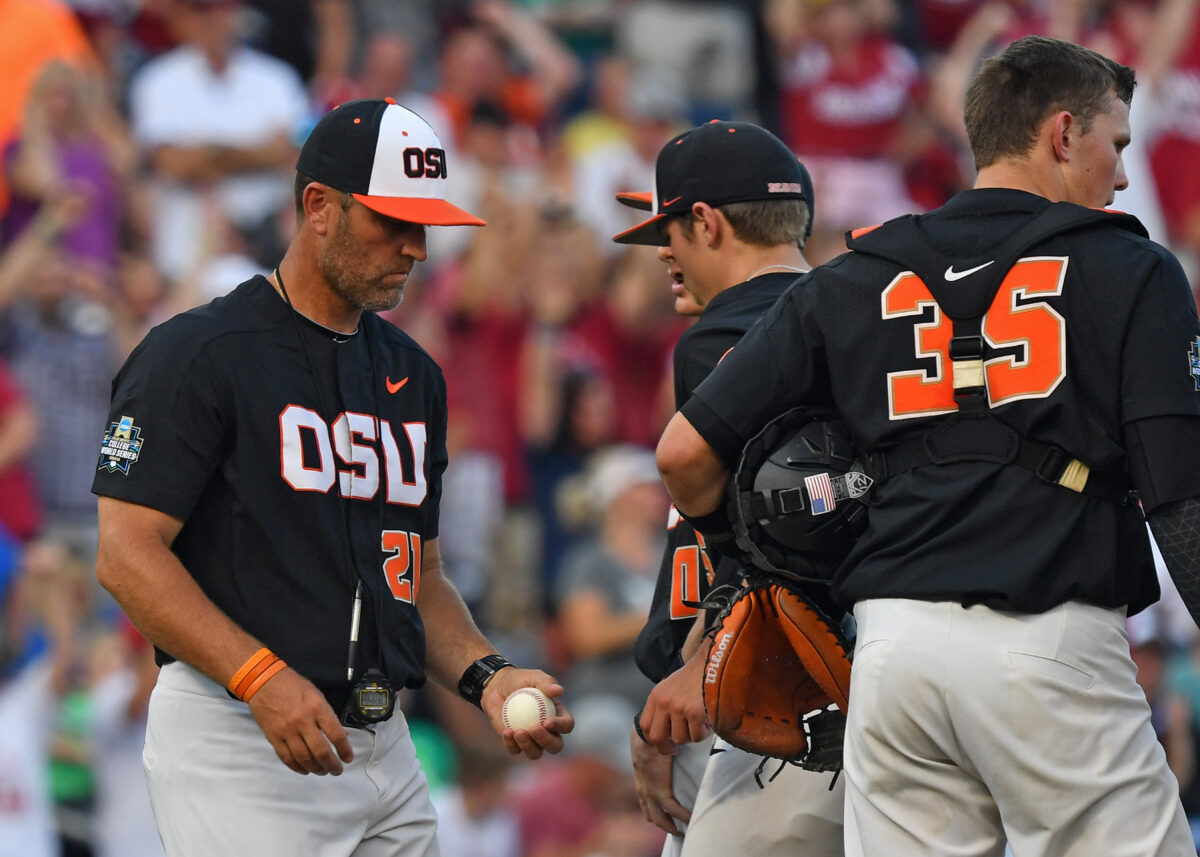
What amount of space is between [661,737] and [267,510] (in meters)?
1.02

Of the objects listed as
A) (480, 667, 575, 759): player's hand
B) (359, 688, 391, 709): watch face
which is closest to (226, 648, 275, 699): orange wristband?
(359, 688, 391, 709): watch face

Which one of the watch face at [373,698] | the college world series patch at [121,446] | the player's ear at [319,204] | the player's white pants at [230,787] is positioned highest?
the player's ear at [319,204]

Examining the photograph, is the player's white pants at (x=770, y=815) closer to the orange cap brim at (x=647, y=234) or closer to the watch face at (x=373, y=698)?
the watch face at (x=373, y=698)

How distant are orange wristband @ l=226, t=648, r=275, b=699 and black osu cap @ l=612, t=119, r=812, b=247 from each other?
1478 mm

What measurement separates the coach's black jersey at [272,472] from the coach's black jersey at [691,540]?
614 millimetres

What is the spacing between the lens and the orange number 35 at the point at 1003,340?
3051 mm

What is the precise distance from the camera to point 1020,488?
306 centimetres

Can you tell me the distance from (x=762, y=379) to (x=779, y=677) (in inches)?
27.1

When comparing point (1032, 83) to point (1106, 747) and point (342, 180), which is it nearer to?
point (1106, 747)

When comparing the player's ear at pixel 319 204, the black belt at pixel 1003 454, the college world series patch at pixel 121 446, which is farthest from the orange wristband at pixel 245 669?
the black belt at pixel 1003 454

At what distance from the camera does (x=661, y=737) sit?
12.3 feet

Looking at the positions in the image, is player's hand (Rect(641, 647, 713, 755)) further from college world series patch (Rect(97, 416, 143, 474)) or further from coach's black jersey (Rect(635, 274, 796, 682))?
college world series patch (Rect(97, 416, 143, 474))

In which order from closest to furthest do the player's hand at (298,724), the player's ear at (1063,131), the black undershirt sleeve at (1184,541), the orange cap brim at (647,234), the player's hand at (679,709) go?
the black undershirt sleeve at (1184,541)
the player's ear at (1063,131)
the player's hand at (298,724)
the player's hand at (679,709)
the orange cap brim at (647,234)

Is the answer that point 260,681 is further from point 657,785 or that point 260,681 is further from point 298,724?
point 657,785
